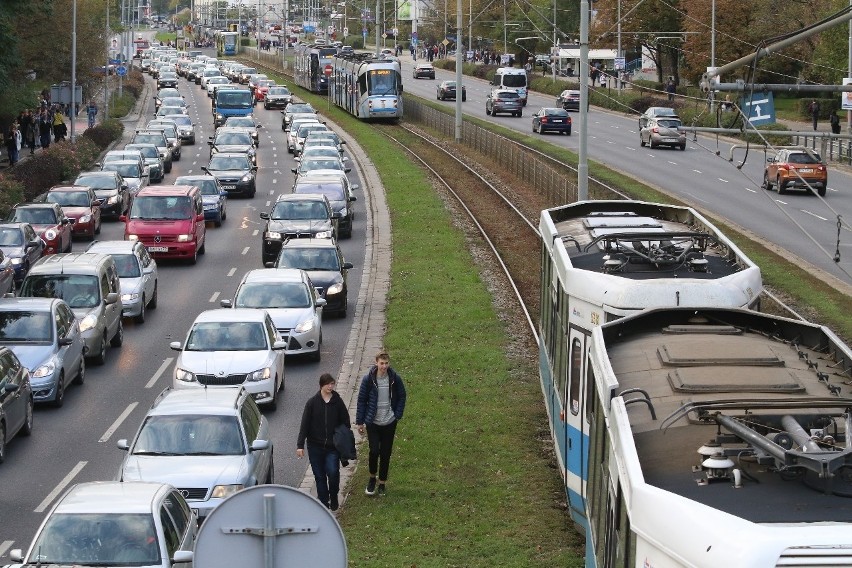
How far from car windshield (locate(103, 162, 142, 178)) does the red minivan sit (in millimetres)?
12117

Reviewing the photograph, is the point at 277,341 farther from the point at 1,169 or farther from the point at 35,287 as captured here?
the point at 1,169

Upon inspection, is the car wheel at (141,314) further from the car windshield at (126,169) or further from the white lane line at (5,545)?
the car windshield at (126,169)

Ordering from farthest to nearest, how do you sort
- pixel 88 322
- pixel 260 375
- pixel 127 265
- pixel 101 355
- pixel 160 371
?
pixel 127 265
pixel 101 355
pixel 88 322
pixel 160 371
pixel 260 375

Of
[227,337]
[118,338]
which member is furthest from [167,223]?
[227,337]

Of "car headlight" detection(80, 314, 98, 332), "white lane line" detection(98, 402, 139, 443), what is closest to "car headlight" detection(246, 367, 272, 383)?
"white lane line" detection(98, 402, 139, 443)

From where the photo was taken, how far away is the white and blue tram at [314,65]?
99.9 meters

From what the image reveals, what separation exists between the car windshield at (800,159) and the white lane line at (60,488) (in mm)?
35530

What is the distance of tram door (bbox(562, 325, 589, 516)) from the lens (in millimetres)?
12578

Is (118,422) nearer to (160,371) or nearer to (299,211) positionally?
(160,371)

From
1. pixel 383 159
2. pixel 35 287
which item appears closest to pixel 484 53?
pixel 383 159

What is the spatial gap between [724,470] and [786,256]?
29.7 meters

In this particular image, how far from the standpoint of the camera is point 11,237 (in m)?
33.1

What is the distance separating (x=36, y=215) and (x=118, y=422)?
17.5 meters

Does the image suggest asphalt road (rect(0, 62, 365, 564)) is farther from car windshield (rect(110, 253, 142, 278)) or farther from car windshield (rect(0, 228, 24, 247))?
car windshield (rect(0, 228, 24, 247))
